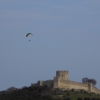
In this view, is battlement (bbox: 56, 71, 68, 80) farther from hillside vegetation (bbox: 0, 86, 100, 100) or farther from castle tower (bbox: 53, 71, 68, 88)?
hillside vegetation (bbox: 0, 86, 100, 100)

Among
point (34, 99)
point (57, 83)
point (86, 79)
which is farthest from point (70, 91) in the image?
point (86, 79)

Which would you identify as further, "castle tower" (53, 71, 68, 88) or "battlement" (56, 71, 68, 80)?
"battlement" (56, 71, 68, 80)

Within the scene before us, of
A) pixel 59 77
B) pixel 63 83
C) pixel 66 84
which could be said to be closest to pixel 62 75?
pixel 59 77

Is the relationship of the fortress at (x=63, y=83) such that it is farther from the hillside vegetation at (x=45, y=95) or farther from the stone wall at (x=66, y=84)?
the hillside vegetation at (x=45, y=95)

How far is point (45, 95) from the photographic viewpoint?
88875mm

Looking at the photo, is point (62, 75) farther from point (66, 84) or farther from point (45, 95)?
point (45, 95)

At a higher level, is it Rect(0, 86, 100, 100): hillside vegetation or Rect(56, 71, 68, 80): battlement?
Rect(56, 71, 68, 80): battlement


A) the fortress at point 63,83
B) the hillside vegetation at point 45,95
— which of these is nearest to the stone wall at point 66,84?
the fortress at point 63,83

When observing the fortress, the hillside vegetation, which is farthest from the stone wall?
the hillside vegetation

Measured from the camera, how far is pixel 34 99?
84062 millimetres

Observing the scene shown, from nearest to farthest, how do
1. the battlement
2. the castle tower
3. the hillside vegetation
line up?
the hillside vegetation < the castle tower < the battlement

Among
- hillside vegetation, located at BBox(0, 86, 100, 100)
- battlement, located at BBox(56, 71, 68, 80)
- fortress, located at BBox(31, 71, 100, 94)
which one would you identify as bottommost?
hillside vegetation, located at BBox(0, 86, 100, 100)

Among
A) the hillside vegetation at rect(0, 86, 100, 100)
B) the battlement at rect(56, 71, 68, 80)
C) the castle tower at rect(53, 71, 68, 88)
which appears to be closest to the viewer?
the hillside vegetation at rect(0, 86, 100, 100)

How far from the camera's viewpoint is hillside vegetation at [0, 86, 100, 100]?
3383 inches
